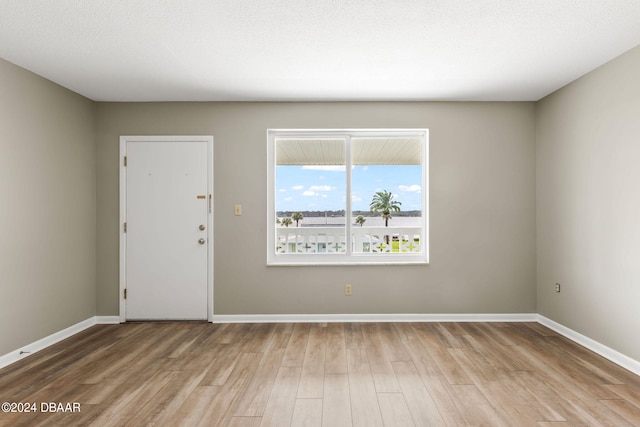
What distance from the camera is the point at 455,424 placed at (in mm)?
2143

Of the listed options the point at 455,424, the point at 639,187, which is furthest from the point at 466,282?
the point at 455,424

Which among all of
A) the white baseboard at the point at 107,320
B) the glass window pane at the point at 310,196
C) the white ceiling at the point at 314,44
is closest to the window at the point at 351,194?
the glass window pane at the point at 310,196

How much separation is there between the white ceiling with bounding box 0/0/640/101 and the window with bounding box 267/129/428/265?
2.23 feet

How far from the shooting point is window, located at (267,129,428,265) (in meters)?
4.38

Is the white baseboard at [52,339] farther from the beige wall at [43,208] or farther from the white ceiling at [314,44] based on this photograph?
the white ceiling at [314,44]

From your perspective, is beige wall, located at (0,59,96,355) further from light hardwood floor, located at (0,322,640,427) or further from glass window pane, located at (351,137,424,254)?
glass window pane, located at (351,137,424,254)

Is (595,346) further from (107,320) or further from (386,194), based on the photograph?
(107,320)

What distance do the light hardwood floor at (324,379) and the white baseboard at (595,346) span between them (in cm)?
10

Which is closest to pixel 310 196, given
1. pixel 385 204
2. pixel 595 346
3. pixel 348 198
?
pixel 348 198

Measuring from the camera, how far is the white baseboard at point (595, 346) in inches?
114

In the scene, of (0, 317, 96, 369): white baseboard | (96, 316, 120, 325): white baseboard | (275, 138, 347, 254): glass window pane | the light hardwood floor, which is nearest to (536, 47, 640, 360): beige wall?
the light hardwood floor

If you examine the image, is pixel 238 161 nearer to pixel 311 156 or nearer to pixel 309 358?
pixel 311 156

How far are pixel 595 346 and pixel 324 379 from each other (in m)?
2.49

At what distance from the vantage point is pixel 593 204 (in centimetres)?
335
